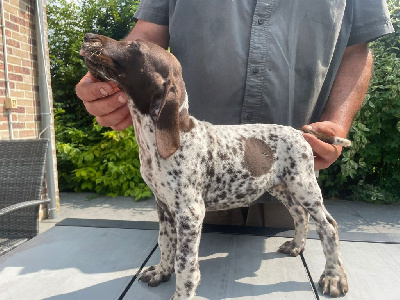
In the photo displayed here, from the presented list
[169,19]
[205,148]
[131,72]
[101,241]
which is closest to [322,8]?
[169,19]

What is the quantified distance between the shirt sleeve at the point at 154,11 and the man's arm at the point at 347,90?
1209 millimetres

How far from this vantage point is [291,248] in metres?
2.36

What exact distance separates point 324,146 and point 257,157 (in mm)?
413

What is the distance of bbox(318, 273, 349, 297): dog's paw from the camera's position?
1.86 metres

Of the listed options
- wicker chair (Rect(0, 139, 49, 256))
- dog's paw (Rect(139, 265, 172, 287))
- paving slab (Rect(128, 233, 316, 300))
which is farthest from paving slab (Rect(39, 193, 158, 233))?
dog's paw (Rect(139, 265, 172, 287))

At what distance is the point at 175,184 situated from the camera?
1666 millimetres

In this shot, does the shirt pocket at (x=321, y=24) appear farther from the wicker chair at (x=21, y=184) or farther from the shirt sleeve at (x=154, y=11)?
the wicker chair at (x=21, y=184)

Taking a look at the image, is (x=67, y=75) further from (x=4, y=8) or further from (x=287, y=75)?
(x=287, y=75)

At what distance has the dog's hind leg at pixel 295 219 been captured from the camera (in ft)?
7.31

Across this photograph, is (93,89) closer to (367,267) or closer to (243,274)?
(243,274)

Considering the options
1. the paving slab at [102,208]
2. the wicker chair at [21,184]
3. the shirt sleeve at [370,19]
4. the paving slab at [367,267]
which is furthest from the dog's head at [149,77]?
the paving slab at [102,208]

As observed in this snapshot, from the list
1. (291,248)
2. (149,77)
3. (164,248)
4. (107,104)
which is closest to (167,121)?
(149,77)

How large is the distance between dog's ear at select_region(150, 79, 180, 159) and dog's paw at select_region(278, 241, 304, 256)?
1197mm

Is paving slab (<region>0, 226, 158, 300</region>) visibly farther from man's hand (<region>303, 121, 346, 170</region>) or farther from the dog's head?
man's hand (<region>303, 121, 346, 170</region>)
